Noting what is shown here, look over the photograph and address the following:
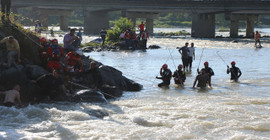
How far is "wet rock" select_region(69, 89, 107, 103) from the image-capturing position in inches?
606

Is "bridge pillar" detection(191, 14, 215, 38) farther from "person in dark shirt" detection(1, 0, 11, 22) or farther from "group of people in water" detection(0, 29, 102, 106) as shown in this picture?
"group of people in water" detection(0, 29, 102, 106)

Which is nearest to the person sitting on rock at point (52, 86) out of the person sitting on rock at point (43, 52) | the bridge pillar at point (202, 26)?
the person sitting on rock at point (43, 52)

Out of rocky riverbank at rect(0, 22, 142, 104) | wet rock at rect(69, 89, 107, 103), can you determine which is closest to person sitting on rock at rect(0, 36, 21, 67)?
rocky riverbank at rect(0, 22, 142, 104)

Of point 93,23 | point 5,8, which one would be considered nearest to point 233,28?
point 93,23

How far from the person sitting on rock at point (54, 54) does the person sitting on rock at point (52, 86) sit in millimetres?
1195

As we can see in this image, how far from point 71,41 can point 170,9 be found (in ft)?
179

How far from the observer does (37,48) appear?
18188mm

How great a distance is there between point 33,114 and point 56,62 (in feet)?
11.0

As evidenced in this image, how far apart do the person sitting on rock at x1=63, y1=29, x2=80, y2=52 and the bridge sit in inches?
1855

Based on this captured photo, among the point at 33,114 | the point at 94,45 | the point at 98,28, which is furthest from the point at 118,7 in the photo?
the point at 33,114

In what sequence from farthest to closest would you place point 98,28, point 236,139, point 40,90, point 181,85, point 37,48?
point 98,28 < point 181,85 < point 37,48 < point 40,90 < point 236,139

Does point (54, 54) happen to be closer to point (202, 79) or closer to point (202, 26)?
point (202, 79)

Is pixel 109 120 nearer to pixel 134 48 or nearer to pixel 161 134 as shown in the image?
pixel 161 134

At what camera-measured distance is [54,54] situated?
16047 mm
